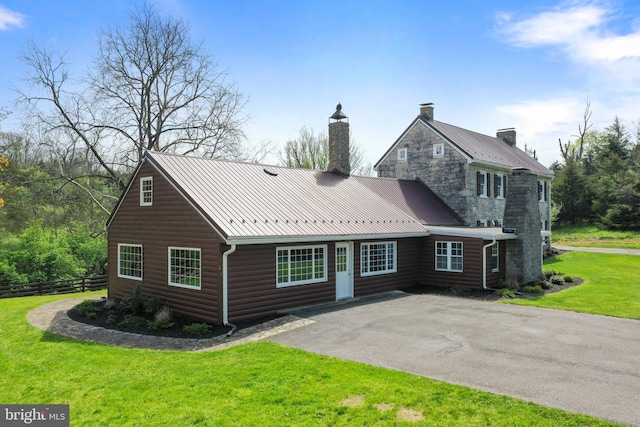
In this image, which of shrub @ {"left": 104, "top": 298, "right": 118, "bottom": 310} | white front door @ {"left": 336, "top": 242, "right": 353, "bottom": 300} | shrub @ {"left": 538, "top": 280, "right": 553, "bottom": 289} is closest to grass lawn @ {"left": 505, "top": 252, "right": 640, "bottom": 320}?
shrub @ {"left": 538, "top": 280, "right": 553, "bottom": 289}

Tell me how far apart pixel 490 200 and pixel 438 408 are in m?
22.5

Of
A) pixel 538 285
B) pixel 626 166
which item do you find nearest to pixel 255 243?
pixel 538 285

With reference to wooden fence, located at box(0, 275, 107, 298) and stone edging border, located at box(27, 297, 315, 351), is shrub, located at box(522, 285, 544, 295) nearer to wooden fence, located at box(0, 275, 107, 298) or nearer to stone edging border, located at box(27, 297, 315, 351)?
stone edging border, located at box(27, 297, 315, 351)

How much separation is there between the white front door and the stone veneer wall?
11.0m

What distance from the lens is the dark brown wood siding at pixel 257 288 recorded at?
1281cm

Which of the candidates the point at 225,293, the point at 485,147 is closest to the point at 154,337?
the point at 225,293

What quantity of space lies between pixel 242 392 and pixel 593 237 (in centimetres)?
4501

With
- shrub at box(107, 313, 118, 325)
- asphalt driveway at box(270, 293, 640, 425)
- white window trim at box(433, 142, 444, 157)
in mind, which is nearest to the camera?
asphalt driveway at box(270, 293, 640, 425)

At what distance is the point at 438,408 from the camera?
6.73 metres

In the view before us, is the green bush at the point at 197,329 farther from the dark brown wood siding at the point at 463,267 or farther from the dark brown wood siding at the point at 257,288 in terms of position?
the dark brown wood siding at the point at 463,267

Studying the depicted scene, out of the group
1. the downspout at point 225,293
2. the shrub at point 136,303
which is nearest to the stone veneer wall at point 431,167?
the downspout at point 225,293

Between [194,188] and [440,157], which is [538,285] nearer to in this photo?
[440,157]

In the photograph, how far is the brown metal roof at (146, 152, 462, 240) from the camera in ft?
44.5

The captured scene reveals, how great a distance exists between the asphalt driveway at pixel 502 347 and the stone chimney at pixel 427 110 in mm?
15415
